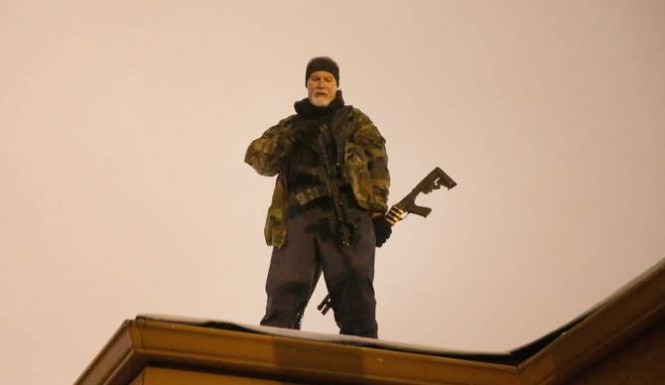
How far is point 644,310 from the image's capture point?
1.62 m

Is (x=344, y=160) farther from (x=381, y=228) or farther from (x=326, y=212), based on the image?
(x=381, y=228)

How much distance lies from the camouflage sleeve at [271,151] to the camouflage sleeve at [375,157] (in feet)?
0.75

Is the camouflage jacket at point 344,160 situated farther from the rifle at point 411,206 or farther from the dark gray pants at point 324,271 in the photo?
the rifle at point 411,206

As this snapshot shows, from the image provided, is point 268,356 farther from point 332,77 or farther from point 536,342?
point 332,77

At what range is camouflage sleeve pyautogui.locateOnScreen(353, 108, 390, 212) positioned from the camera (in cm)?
320

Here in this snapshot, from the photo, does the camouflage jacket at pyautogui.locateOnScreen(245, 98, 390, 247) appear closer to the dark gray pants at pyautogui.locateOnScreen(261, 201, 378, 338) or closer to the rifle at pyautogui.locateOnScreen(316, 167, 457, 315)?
the dark gray pants at pyautogui.locateOnScreen(261, 201, 378, 338)

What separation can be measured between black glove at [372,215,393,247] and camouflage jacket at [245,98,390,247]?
0.09 metres

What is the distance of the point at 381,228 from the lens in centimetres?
334

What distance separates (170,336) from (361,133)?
165 cm

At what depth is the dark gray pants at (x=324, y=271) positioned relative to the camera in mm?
3068

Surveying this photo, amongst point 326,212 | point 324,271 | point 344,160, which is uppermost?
point 344,160

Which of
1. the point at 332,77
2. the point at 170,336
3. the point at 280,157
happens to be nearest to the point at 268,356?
the point at 170,336

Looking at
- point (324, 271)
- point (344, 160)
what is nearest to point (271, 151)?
point (344, 160)

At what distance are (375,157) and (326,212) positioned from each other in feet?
0.86
